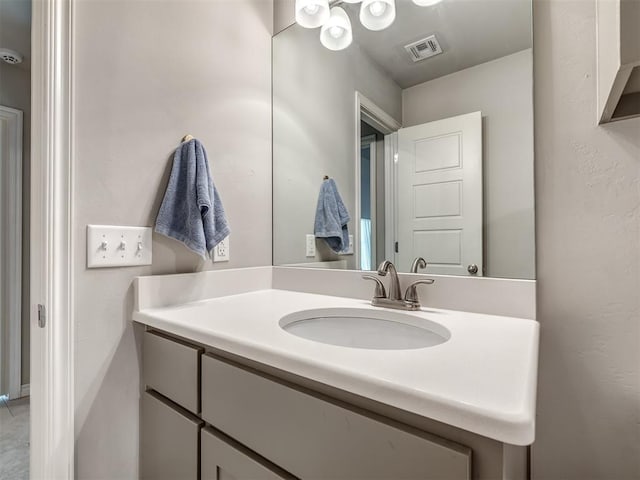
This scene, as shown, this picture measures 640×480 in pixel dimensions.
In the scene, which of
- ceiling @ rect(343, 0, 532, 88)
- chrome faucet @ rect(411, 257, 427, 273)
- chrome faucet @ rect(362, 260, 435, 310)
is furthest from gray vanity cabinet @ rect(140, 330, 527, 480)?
ceiling @ rect(343, 0, 532, 88)

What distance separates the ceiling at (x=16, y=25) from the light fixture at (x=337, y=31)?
5.31 feet

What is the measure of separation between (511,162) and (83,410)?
1.37 meters

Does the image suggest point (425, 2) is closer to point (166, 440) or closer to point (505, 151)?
point (505, 151)

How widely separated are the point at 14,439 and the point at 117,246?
1652mm

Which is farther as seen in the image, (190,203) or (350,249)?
(350,249)

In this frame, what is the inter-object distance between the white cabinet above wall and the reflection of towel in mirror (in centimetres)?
80

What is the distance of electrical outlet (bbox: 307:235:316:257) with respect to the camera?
4.35ft

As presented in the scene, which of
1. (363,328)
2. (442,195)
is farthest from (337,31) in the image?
(363,328)

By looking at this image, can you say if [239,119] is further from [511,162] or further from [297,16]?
[511,162]

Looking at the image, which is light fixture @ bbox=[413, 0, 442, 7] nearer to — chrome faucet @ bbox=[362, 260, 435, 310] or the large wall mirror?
the large wall mirror

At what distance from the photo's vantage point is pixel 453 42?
3.28 feet

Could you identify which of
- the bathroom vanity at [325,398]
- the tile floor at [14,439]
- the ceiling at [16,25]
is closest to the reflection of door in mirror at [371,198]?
the bathroom vanity at [325,398]

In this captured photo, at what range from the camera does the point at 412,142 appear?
3.49ft

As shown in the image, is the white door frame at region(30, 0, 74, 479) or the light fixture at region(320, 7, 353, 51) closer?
the white door frame at region(30, 0, 74, 479)
